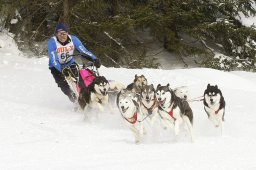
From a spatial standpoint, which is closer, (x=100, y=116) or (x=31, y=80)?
(x=100, y=116)

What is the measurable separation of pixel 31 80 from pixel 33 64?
1.42 metres

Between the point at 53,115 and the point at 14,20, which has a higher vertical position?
the point at 14,20

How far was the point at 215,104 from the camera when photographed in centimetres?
723

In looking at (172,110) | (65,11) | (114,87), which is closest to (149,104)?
(172,110)

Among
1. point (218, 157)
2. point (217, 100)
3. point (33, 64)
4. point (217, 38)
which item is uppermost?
point (217, 38)

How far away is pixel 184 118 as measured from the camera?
22.5 ft

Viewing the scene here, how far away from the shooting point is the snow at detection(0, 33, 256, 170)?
5566 mm

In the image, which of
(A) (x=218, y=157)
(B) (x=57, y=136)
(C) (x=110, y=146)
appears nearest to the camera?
(A) (x=218, y=157)

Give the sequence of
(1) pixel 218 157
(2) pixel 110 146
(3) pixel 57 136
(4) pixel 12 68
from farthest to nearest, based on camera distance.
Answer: (4) pixel 12 68, (3) pixel 57 136, (2) pixel 110 146, (1) pixel 218 157

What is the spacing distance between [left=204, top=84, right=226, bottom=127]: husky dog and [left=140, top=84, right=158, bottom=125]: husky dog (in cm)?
79

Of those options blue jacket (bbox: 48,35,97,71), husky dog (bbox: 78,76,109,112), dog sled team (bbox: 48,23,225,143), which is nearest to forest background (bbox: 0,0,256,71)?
blue jacket (bbox: 48,35,97,71)

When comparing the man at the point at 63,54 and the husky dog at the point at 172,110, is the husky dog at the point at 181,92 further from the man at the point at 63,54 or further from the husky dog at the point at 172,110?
the man at the point at 63,54

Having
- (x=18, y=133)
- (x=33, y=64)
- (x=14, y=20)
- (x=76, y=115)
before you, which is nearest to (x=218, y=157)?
(x=18, y=133)

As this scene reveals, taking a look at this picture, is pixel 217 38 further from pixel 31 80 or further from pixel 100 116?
pixel 100 116
